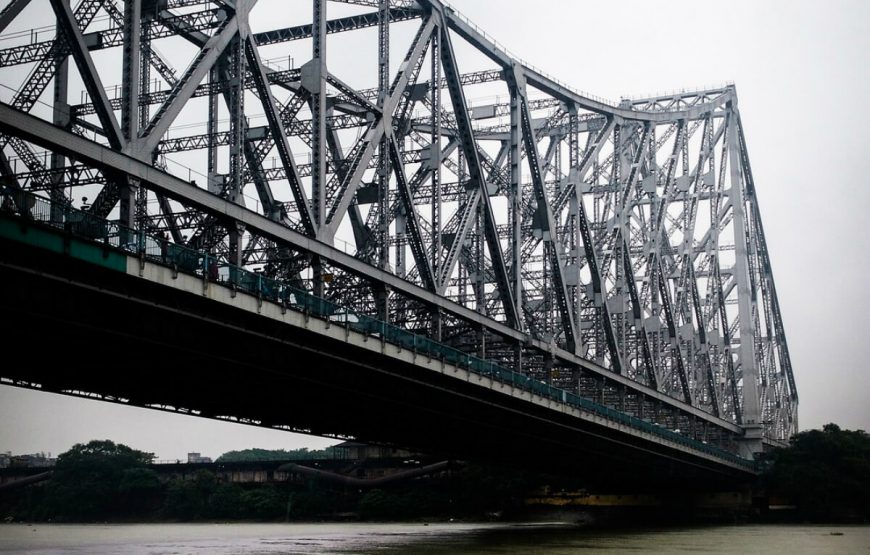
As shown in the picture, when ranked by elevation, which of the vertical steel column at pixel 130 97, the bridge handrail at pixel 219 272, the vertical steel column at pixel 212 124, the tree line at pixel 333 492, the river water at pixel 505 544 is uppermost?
the vertical steel column at pixel 212 124

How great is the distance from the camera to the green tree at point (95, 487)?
464 feet

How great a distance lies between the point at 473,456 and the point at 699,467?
3205cm

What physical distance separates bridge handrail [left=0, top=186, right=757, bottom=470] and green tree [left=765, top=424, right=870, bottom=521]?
6095 centimetres

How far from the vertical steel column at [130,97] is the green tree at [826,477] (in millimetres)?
93274

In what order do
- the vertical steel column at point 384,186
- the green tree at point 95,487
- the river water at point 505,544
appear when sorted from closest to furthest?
the vertical steel column at point 384,186, the river water at point 505,544, the green tree at point 95,487

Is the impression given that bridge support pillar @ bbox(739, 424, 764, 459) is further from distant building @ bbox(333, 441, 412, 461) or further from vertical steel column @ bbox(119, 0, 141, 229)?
vertical steel column @ bbox(119, 0, 141, 229)

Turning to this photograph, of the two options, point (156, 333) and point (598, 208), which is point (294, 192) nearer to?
point (156, 333)

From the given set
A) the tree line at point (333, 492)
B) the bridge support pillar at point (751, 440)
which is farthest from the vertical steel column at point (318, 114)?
the bridge support pillar at point (751, 440)

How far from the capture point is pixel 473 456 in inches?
3519

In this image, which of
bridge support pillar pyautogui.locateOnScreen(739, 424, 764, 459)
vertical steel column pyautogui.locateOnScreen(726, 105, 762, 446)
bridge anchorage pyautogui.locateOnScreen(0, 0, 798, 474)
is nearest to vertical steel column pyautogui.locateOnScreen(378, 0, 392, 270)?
bridge anchorage pyautogui.locateOnScreen(0, 0, 798, 474)

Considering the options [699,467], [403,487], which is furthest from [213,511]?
[699,467]

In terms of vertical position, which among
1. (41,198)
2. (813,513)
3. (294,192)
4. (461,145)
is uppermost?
(461,145)

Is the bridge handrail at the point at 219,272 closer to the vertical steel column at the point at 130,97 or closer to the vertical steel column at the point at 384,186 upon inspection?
the vertical steel column at the point at 130,97

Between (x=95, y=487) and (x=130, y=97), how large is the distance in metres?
110
